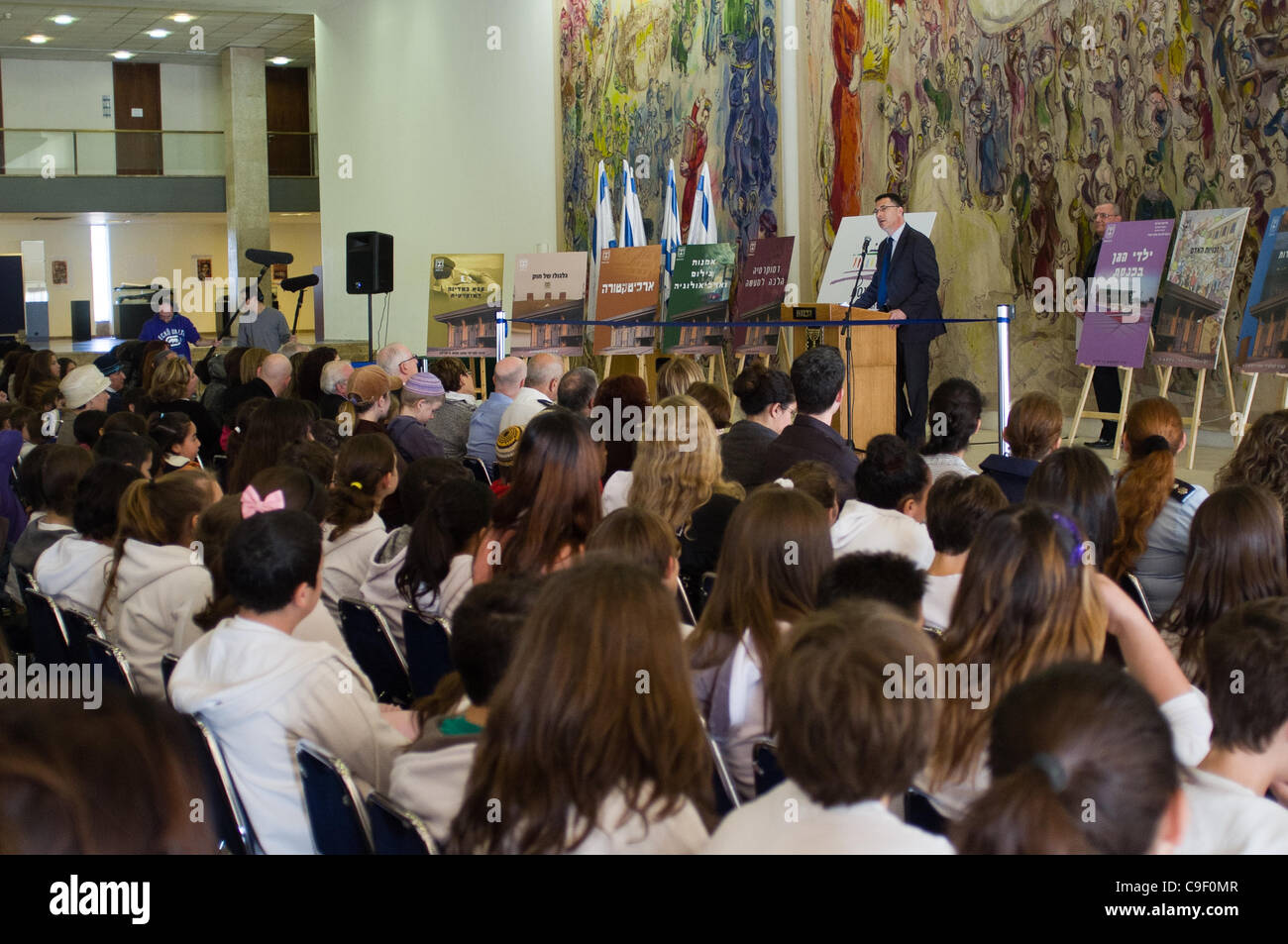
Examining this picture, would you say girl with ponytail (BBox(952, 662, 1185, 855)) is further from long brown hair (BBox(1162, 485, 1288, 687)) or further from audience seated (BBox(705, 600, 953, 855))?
long brown hair (BBox(1162, 485, 1288, 687))

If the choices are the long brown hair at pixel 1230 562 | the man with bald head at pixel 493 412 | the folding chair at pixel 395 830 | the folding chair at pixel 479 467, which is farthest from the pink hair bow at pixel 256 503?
the man with bald head at pixel 493 412

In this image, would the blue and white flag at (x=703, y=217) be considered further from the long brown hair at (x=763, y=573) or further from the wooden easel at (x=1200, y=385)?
the long brown hair at (x=763, y=573)

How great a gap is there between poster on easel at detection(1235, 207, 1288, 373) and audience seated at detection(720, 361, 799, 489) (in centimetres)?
310

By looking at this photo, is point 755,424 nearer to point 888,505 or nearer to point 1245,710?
point 888,505

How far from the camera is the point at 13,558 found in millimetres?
4508

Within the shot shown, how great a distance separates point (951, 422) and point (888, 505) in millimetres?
1037

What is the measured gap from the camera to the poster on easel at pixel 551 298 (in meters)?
13.5

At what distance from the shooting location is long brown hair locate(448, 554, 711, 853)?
76.1 inches

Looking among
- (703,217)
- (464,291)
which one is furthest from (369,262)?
(703,217)

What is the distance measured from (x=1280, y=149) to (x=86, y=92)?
937 inches

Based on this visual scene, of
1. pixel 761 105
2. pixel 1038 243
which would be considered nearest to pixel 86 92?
pixel 761 105

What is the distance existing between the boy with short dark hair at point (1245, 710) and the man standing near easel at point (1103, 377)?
6.91 meters

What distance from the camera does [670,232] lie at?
1383cm
